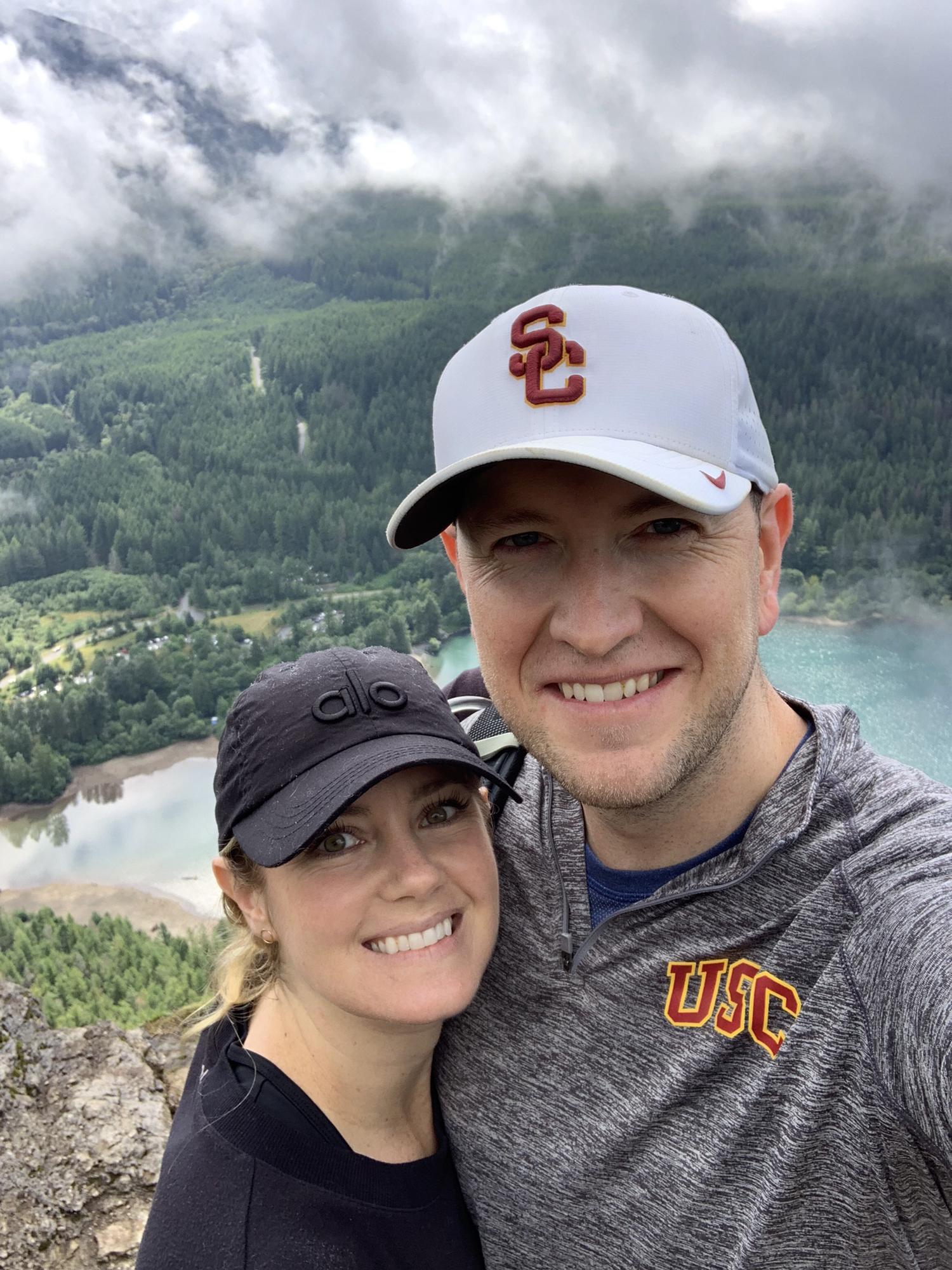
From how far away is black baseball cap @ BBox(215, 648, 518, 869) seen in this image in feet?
4.88

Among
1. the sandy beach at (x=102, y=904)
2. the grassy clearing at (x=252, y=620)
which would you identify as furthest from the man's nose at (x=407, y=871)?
the grassy clearing at (x=252, y=620)

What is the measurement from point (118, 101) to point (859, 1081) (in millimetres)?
163443

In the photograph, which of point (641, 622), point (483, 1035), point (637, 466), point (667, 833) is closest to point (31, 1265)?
point (483, 1035)

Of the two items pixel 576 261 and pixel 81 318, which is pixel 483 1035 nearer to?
pixel 576 261

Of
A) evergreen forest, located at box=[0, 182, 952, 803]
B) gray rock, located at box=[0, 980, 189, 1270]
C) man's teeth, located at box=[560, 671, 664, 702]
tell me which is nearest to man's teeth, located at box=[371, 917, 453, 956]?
man's teeth, located at box=[560, 671, 664, 702]

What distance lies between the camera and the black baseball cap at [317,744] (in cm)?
149

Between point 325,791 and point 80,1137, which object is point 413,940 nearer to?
point 325,791

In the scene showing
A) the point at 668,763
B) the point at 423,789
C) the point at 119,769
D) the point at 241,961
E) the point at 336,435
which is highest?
the point at 668,763

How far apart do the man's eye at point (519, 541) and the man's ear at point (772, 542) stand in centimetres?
37

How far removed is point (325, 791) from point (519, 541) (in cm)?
51

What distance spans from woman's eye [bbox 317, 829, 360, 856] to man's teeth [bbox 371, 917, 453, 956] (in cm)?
17

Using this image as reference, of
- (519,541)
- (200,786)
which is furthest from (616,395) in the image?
(200,786)

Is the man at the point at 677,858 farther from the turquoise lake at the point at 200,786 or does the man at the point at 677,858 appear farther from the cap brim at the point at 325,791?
the turquoise lake at the point at 200,786

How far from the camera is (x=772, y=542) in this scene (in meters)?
1.48
